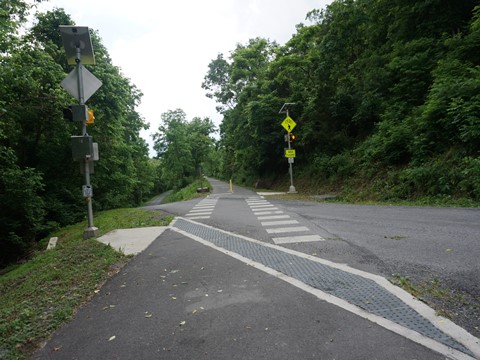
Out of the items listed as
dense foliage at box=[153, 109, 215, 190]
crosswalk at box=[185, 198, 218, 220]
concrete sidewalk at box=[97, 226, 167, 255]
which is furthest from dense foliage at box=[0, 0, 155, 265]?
dense foliage at box=[153, 109, 215, 190]

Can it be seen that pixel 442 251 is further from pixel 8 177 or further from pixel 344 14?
pixel 344 14

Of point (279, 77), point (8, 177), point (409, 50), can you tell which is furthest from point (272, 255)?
point (279, 77)

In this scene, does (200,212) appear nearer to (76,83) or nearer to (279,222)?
(279,222)

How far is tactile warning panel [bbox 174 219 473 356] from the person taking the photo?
2723 mm

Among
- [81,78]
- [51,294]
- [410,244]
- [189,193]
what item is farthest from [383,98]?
[189,193]

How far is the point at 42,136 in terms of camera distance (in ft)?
51.2

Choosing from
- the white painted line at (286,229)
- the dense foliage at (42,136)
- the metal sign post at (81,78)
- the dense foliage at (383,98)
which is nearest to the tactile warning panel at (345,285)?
the white painted line at (286,229)

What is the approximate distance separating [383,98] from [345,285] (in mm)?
15338

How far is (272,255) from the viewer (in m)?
5.25

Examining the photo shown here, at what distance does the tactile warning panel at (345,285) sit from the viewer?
2723 mm

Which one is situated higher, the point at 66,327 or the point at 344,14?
the point at 344,14

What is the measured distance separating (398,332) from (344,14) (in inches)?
781

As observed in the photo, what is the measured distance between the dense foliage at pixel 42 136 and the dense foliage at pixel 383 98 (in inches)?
461

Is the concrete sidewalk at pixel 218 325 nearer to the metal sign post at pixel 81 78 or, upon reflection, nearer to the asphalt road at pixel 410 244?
the asphalt road at pixel 410 244
